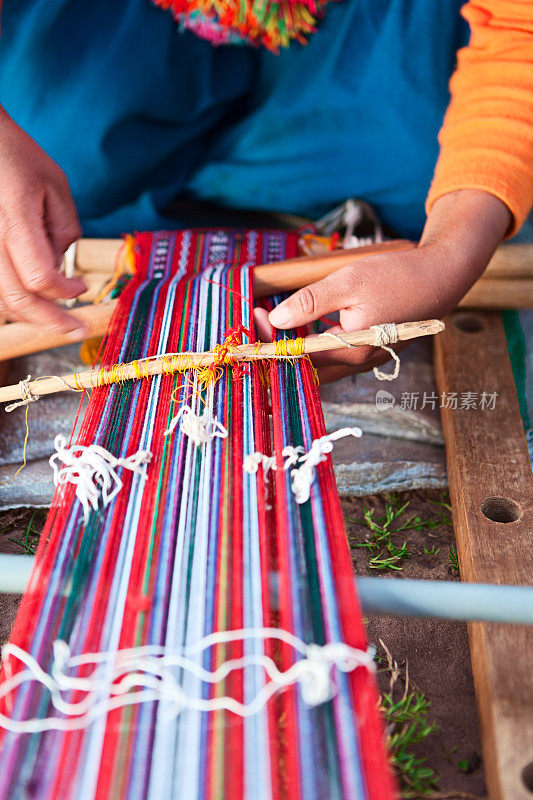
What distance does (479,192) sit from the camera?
1.50 m

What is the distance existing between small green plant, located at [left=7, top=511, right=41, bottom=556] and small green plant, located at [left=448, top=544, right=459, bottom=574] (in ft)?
3.06

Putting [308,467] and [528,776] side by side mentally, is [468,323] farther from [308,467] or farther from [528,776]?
[528,776]

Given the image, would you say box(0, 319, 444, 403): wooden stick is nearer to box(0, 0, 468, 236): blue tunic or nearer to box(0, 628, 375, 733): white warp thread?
box(0, 628, 375, 733): white warp thread

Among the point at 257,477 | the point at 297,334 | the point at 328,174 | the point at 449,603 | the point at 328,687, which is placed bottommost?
the point at 328,687

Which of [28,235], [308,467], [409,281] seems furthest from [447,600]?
[28,235]

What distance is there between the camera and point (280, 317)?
133cm

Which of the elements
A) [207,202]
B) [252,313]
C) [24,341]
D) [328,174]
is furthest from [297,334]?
[207,202]

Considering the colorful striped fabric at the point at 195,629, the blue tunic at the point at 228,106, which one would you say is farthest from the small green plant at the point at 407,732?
the blue tunic at the point at 228,106

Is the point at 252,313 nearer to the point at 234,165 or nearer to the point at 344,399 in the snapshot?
the point at 344,399

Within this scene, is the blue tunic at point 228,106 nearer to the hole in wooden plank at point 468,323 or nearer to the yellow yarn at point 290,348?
the hole in wooden plank at point 468,323

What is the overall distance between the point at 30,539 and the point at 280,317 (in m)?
0.79

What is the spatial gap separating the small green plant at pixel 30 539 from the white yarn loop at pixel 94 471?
1.79ft

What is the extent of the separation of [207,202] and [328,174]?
0.42m

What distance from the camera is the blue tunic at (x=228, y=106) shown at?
1.83m
